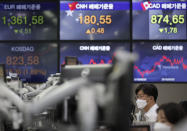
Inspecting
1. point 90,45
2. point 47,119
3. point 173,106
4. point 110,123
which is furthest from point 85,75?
point 90,45

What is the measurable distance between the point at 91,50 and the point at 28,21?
1085 millimetres

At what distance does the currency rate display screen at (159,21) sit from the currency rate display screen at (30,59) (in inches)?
52.3

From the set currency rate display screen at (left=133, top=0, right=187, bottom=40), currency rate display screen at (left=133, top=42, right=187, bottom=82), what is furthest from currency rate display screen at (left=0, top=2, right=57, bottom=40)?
currency rate display screen at (left=133, top=42, right=187, bottom=82)

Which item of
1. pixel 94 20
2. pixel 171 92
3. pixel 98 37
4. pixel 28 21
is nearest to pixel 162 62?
pixel 171 92

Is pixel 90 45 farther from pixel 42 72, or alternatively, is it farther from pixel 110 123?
pixel 110 123

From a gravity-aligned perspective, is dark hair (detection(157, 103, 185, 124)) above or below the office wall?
above

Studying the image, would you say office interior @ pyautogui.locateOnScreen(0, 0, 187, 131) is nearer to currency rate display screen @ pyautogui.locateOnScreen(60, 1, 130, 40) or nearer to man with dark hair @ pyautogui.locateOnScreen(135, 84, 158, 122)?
currency rate display screen @ pyautogui.locateOnScreen(60, 1, 130, 40)

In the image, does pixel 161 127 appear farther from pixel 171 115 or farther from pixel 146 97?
pixel 146 97

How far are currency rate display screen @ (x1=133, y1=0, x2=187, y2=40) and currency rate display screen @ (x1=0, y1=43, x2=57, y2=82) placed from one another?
4.36 feet

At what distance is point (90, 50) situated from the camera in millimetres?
6562

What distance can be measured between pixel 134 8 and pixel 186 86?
1.41 metres

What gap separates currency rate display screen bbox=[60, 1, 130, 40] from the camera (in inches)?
259

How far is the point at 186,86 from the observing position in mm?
6496

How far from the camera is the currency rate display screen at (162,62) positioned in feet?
21.2
